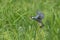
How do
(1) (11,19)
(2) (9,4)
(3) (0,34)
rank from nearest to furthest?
(3) (0,34), (1) (11,19), (2) (9,4)

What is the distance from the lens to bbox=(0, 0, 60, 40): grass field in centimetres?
277

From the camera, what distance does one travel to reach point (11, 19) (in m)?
3.15

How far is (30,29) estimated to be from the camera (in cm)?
289

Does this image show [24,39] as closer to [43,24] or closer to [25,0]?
[43,24]

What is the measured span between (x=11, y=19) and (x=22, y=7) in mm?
345

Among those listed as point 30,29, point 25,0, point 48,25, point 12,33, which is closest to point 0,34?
point 12,33

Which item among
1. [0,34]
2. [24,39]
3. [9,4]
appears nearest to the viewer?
[24,39]

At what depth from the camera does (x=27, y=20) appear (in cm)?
311

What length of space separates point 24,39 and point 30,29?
0.18m

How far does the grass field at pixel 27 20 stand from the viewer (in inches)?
109

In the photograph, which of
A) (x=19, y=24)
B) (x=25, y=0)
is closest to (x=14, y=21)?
(x=19, y=24)

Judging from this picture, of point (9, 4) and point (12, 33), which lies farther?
point (9, 4)

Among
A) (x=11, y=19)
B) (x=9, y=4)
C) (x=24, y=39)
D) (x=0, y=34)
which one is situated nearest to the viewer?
(x=24, y=39)

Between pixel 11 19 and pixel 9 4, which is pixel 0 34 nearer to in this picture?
pixel 11 19
